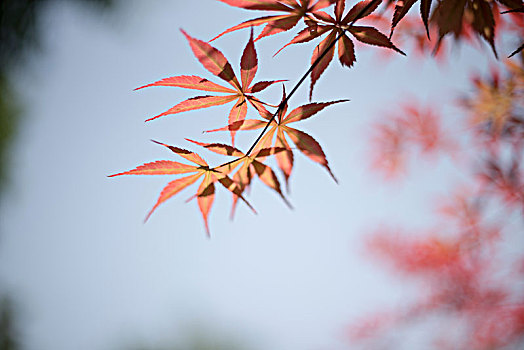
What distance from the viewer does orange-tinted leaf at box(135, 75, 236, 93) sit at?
319mm

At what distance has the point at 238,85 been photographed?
1.14 ft

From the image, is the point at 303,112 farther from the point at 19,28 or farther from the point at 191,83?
the point at 19,28

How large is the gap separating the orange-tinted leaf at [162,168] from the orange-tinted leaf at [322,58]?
0.13 metres

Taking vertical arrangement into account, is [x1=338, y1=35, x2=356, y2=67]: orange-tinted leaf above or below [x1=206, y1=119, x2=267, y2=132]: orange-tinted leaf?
above

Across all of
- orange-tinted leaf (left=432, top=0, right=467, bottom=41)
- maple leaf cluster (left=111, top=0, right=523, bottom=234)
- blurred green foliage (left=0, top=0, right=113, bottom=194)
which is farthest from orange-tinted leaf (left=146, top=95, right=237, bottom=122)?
blurred green foliage (left=0, top=0, right=113, bottom=194)

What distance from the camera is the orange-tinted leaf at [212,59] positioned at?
12.5 inches

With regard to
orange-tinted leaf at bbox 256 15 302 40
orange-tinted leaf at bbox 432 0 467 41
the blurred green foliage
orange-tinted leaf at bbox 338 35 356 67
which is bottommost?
orange-tinted leaf at bbox 256 15 302 40

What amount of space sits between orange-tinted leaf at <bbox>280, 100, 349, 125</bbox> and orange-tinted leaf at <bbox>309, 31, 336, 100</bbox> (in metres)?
0.01

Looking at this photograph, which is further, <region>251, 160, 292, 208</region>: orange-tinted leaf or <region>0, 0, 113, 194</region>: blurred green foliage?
<region>0, 0, 113, 194</region>: blurred green foliage

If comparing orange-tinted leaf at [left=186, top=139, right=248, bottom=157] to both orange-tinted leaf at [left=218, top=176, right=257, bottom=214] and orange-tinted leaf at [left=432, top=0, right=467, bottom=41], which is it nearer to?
orange-tinted leaf at [left=218, top=176, right=257, bottom=214]

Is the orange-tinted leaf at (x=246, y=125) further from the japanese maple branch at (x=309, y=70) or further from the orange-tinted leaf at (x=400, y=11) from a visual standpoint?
the orange-tinted leaf at (x=400, y=11)

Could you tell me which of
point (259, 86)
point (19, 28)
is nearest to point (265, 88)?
point (259, 86)

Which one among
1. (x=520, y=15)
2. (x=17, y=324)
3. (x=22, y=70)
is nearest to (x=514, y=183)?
(x=520, y=15)

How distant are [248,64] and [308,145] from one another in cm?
9
